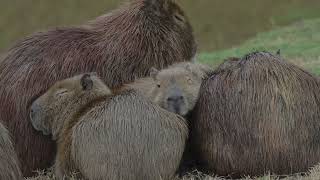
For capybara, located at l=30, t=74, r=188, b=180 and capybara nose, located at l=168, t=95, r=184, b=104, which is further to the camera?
capybara nose, located at l=168, t=95, r=184, b=104

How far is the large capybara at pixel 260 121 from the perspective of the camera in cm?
567

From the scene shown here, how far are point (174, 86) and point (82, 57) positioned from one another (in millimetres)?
897

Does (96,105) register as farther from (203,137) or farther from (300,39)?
(300,39)

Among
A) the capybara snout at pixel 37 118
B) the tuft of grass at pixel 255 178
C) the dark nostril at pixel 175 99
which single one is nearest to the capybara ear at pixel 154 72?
the dark nostril at pixel 175 99

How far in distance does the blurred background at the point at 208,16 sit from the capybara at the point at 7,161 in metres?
18.4

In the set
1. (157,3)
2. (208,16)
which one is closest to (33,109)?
(157,3)

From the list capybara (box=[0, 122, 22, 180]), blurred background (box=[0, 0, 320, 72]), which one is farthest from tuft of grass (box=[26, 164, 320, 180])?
blurred background (box=[0, 0, 320, 72])

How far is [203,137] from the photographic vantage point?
588cm

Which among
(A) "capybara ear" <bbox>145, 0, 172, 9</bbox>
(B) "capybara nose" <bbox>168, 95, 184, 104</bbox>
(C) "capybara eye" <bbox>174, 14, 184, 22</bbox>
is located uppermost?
(A) "capybara ear" <bbox>145, 0, 172, 9</bbox>

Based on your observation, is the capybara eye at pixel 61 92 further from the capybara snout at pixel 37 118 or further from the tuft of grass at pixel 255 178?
the tuft of grass at pixel 255 178

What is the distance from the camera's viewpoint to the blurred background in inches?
977

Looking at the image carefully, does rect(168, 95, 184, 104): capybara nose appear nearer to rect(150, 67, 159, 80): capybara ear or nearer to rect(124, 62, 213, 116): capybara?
rect(124, 62, 213, 116): capybara

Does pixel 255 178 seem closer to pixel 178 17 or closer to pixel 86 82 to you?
pixel 86 82

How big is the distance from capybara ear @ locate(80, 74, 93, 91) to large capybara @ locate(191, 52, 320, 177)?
85cm
